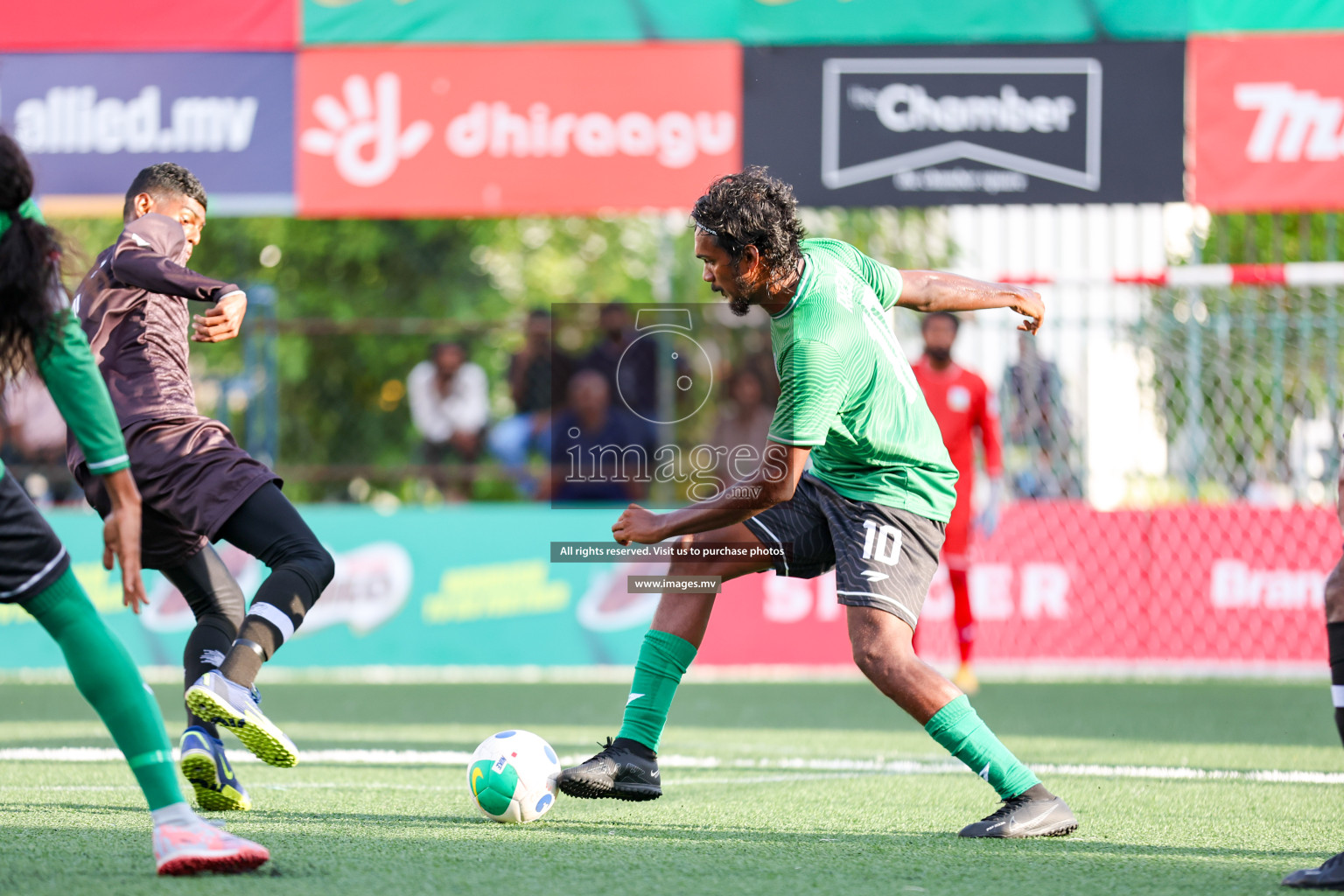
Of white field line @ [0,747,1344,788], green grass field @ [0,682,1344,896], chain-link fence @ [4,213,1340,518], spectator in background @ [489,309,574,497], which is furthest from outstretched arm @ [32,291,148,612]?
spectator in background @ [489,309,574,497]

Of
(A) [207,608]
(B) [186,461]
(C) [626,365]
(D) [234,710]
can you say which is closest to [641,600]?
(C) [626,365]

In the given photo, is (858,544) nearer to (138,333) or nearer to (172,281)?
Result: (172,281)

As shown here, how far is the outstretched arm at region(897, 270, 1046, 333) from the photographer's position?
5.17 meters

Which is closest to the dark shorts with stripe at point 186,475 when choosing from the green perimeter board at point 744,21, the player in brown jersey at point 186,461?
the player in brown jersey at point 186,461

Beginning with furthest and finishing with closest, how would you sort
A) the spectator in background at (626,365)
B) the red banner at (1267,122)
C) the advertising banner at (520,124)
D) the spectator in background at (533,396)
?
the spectator in background at (533,396), the spectator in background at (626,365), the advertising banner at (520,124), the red banner at (1267,122)

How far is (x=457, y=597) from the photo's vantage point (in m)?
11.2

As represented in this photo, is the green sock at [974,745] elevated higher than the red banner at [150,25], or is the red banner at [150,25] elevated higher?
the red banner at [150,25]

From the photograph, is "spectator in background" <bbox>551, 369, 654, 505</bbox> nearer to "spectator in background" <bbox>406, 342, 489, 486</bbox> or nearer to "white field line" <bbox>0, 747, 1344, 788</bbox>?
"spectator in background" <bbox>406, 342, 489, 486</bbox>

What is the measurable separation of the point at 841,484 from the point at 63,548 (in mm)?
2362

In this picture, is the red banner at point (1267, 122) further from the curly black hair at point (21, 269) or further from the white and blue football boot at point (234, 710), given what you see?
the curly black hair at point (21, 269)

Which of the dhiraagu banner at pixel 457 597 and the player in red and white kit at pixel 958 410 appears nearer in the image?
the player in red and white kit at pixel 958 410

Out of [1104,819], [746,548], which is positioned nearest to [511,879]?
[746,548]

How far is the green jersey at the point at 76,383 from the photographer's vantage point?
3699 mm

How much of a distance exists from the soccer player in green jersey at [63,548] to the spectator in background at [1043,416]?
861 cm
